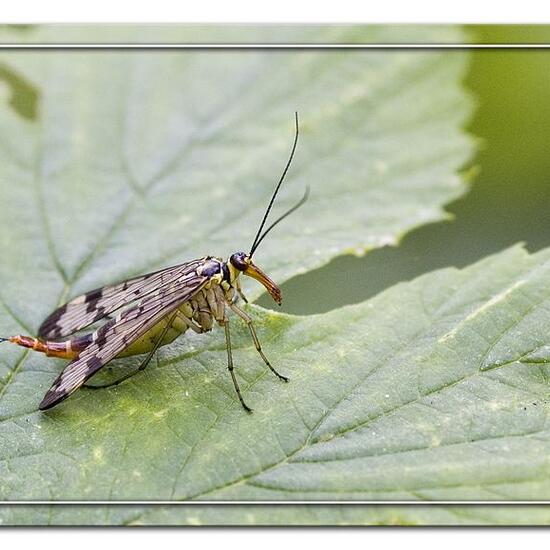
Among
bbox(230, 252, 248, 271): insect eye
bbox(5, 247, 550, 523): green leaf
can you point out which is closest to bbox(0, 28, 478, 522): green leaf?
bbox(5, 247, 550, 523): green leaf

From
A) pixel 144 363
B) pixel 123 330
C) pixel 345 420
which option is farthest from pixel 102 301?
pixel 345 420

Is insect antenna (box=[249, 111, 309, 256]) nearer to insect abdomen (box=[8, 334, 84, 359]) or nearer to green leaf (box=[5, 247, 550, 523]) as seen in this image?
green leaf (box=[5, 247, 550, 523])

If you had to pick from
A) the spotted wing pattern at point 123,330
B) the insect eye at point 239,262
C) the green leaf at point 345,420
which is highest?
the insect eye at point 239,262

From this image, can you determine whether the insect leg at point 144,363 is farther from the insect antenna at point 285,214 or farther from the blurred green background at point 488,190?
the insect antenna at point 285,214

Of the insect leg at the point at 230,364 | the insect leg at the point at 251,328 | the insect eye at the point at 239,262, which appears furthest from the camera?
the insect eye at the point at 239,262

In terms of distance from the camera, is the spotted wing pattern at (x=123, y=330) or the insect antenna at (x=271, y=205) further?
the insect antenna at (x=271, y=205)

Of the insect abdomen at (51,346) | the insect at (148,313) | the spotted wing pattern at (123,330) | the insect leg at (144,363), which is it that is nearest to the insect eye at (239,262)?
the insect at (148,313)

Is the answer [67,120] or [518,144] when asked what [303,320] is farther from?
[67,120]
